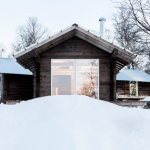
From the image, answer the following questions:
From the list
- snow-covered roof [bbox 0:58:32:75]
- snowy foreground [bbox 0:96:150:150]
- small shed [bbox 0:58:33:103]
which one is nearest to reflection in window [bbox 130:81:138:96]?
small shed [bbox 0:58:33:103]

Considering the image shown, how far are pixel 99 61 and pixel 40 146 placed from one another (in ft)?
32.1

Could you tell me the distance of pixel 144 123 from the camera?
7.50 metres

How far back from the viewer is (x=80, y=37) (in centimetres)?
1533

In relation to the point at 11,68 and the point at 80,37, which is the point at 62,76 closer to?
the point at 80,37

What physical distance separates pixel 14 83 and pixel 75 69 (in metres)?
13.9

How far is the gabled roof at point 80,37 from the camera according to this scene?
14.6 meters

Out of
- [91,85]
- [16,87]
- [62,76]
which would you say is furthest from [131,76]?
[62,76]

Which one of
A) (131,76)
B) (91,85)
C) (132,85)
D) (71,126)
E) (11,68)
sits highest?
(11,68)

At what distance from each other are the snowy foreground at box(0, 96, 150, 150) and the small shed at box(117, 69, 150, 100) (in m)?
27.4

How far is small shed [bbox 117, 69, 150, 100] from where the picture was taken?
118 ft

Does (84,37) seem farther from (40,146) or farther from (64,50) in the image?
(40,146)

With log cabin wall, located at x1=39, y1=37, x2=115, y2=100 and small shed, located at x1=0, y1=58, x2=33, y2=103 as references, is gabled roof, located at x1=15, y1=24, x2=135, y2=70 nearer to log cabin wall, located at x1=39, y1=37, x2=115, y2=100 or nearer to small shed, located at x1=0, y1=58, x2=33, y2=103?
log cabin wall, located at x1=39, y1=37, x2=115, y2=100

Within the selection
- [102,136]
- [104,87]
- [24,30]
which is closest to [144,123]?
[102,136]

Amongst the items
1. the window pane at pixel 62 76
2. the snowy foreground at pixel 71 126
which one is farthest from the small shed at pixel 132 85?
the snowy foreground at pixel 71 126
